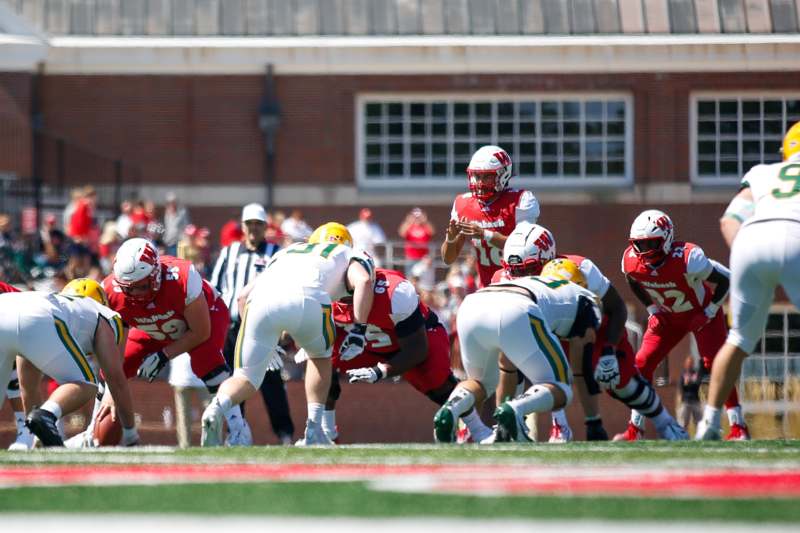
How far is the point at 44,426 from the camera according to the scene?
876cm

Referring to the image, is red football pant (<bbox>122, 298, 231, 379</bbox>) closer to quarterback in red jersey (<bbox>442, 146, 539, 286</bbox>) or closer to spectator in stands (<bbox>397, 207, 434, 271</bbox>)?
quarterback in red jersey (<bbox>442, 146, 539, 286</bbox>)

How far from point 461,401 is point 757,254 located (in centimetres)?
199

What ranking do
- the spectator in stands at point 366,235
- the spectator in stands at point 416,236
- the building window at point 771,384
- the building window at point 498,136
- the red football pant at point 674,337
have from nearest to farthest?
the red football pant at point 674,337 < the building window at point 771,384 < the spectator in stands at point 366,235 < the spectator in stands at point 416,236 < the building window at point 498,136

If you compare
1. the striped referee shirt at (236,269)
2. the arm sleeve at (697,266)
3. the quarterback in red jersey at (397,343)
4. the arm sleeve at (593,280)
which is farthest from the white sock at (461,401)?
the striped referee shirt at (236,269)

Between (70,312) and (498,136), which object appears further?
(498,136)

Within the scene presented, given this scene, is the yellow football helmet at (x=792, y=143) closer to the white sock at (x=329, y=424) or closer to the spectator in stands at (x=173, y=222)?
the white sock at (x=329, y=424)

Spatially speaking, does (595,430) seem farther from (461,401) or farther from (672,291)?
(461,401)

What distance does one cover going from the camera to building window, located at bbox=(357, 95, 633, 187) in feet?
81.7

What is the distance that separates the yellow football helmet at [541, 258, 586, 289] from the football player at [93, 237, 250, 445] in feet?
7.05

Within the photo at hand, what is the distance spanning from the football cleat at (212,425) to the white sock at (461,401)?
4.21 feet

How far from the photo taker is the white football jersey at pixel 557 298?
9367mm

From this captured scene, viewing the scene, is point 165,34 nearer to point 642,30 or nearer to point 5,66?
point 5,66

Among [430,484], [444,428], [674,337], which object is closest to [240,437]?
[444,428]

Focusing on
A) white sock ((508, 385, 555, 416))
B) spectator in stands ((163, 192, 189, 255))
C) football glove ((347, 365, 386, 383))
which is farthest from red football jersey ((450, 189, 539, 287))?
spectator in stands ((163, 192, 189, 255))
